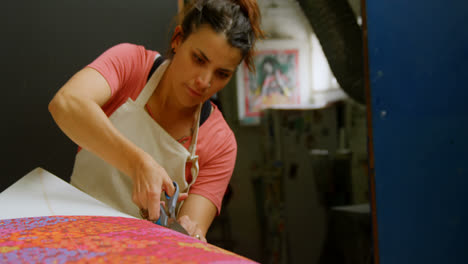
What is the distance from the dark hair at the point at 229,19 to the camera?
1.00 meters

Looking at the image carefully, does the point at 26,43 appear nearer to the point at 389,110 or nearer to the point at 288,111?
the point at 288,111

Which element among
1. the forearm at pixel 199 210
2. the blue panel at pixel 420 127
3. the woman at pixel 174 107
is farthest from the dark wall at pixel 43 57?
the blue panel at pixel 420 127

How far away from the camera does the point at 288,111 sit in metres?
1.48

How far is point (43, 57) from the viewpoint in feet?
4.30

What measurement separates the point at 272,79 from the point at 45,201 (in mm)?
931

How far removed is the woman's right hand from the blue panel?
979 millimetres

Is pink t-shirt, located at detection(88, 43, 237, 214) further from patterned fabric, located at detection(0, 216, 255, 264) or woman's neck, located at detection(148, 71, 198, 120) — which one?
patterned fabric, located at detection(0, 216, 255, 264)

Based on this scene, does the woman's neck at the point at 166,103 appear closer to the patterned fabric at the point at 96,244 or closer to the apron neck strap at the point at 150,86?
the apron neck strap at the point at 150,86

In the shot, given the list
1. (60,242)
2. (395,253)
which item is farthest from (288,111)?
(60,242)

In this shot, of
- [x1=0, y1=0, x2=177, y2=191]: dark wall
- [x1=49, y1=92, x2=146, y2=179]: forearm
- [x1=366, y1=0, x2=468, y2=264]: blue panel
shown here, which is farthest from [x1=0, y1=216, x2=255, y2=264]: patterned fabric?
[x1=366, y1=0, x2=468, y2=264]: blue panel

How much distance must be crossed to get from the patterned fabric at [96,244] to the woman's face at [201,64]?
A: 1.55 feet

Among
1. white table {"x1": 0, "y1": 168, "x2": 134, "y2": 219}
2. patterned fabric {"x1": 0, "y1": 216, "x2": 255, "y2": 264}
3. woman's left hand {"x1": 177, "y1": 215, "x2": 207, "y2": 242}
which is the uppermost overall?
white table {"x1": 0, "y1": 168, "x2": 134, "y2": 219}

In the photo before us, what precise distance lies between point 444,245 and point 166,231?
132 cm

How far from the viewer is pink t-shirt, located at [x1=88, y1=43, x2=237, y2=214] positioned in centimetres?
108
